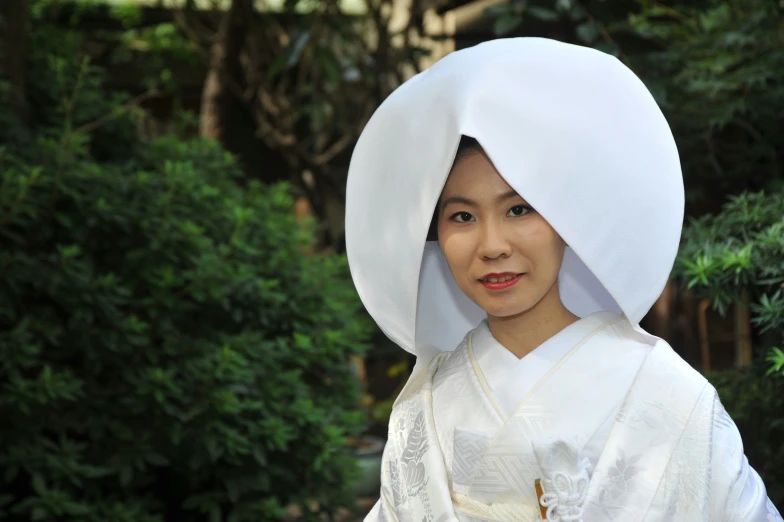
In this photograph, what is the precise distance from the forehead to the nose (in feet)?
0.20

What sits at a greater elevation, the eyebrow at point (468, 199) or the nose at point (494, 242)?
the eyebrow at point (468, 199)

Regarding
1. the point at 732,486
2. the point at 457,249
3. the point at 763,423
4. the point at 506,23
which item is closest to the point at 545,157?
the point at 457,249

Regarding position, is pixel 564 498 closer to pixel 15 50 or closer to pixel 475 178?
pixel 475 178

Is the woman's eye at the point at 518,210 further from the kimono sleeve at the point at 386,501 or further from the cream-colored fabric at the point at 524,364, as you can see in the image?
the kimono sleeve at the point at 386,501

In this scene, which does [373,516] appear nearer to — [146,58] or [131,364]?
[131,364]

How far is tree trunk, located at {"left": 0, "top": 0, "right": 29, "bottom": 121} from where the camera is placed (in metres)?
3.97

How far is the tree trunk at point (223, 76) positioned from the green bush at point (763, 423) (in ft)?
11.2

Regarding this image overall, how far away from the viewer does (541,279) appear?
171 centimetres

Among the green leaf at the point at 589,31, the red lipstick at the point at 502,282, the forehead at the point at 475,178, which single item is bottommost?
the red lipstick at the point at 502,282

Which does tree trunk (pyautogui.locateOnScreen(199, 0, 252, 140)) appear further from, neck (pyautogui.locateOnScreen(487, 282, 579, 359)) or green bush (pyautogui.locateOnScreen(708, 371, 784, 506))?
neck (pyautogui.locateOnScreen(487, 282, 579, 359))

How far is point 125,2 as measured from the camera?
638 cm

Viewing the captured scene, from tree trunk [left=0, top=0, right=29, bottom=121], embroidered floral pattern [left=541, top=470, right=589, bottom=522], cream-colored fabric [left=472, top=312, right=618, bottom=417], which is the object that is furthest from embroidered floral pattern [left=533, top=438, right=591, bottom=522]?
tree trunk [left=0, top=0, right=29, bottom=121]

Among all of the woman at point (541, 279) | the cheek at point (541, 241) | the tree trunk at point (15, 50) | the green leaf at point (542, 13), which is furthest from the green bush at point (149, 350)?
the cheek at point (541, 241)

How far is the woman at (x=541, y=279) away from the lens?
158cm
